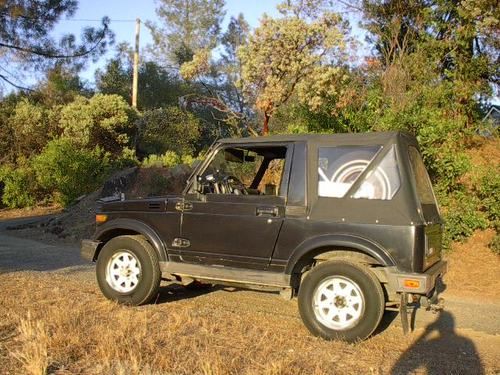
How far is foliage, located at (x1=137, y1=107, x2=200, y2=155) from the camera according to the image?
75.2 ft

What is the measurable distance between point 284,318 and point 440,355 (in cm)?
180

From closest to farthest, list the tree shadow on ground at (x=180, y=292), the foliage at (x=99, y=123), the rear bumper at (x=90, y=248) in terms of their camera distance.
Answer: the rear bumper at (x=90, y=248) < the tree shadow on ground at (x=180, y=292) < the foliage at (x=99, y=123)

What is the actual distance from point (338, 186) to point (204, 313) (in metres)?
2.10

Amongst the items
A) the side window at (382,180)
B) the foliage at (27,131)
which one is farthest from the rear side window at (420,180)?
the foliage at (27,131)

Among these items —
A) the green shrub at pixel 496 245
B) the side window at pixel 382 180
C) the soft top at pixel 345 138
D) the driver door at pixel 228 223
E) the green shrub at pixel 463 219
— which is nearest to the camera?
the side window at pixel 382 180

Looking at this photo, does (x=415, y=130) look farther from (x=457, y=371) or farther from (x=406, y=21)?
(x=457, y=371)

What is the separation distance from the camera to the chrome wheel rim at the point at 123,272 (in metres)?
6.56

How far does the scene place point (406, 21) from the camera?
1497cm

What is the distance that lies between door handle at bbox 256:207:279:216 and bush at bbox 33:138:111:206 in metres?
13.3

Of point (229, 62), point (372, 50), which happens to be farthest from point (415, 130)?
point (229, 62)

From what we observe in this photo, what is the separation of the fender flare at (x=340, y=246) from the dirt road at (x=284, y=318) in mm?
792

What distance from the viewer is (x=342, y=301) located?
17.9ft

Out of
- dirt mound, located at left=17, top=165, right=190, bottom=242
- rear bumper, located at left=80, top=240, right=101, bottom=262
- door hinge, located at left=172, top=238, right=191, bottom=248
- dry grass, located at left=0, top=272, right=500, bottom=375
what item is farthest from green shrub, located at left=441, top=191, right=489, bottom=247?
dirt mound, located at left=17, top=165, right=190, bottom=242

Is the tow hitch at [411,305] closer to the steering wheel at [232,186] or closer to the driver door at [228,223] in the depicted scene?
the driver door at [228,223]
